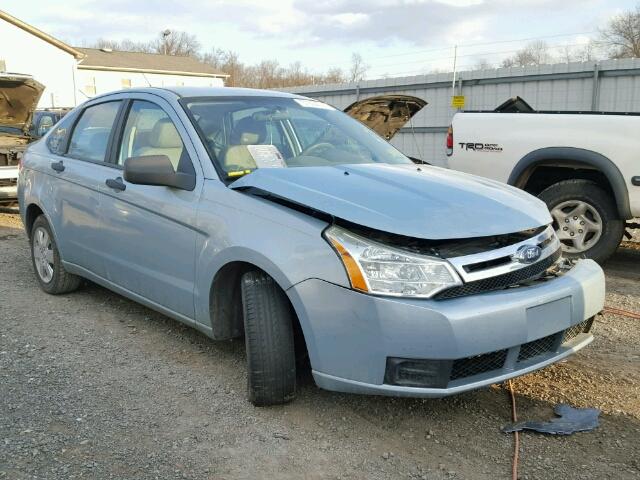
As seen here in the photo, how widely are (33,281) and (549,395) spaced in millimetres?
4630

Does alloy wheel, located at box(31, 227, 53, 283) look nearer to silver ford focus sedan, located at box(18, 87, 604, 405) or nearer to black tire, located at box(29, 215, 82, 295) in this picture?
black tire, located at box(29, 215, 82, 295)

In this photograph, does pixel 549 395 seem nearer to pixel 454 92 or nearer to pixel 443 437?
pixel 443 437

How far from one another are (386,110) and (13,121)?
7.54 m

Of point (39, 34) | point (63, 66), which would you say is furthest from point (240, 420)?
point (63, 66)

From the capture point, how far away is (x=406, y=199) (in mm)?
3031

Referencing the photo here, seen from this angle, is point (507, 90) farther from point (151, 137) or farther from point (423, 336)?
point (423, 336)

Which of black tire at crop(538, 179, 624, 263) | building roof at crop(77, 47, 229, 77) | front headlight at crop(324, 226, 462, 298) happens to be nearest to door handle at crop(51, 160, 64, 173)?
front headlight at crop(324, 226, 462, 298)

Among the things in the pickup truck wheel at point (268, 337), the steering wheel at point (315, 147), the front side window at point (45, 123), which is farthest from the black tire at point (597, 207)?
the front side window at point (45, 123)

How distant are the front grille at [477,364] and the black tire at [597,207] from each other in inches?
139

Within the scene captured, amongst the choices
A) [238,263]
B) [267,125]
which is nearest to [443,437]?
[238,263]

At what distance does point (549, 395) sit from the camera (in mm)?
3389

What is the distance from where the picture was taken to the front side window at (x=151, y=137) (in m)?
3.75

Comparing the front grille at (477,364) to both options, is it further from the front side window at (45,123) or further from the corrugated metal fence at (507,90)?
the front side window at (45,123)

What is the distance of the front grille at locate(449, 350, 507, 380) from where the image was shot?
2.76m
